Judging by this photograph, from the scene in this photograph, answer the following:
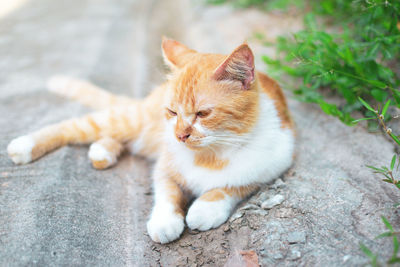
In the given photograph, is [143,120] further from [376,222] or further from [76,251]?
[376,222]

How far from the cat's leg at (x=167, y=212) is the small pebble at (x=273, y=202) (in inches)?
16.2

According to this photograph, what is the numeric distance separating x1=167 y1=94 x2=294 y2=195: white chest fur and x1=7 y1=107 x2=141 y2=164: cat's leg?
0.60 m

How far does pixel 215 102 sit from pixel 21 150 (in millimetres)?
1181

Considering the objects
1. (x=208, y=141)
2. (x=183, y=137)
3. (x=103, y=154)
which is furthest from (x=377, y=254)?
(x=103, y=154)

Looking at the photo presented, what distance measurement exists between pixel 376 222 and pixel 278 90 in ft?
3.25

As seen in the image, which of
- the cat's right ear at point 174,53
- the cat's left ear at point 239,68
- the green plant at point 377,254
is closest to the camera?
the green plant at point 377,254

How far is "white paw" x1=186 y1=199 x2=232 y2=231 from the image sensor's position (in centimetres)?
151

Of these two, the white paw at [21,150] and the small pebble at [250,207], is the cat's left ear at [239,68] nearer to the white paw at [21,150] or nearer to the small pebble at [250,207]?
the small pebble at [250,207]

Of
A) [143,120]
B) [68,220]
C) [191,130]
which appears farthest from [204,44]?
[68,220]

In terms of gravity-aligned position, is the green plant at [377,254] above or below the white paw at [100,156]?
above

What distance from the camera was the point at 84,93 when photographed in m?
2.64

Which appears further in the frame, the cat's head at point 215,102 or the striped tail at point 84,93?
the striped tail at point 84,93

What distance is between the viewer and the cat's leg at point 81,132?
6.20 feet

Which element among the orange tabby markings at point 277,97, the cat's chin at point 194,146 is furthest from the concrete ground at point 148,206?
the cat's chin at point 194,146
